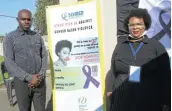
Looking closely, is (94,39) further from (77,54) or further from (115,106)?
(115,106)

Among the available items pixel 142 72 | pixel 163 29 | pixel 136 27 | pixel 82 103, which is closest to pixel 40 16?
pixel 82 103

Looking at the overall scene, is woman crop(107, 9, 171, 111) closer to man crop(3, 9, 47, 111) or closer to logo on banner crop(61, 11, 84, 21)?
logo on banner crop(61, 11, 84, 21)

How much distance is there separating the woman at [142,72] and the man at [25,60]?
157 cm

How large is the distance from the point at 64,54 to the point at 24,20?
2.89ft

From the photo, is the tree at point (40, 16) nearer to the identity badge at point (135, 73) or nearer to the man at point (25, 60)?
the man at point (25, 60)

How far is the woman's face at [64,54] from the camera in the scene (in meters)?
5.64

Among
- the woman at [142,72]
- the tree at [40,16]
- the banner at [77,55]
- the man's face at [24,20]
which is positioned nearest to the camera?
the woman at [142,72]

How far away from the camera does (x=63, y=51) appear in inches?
222

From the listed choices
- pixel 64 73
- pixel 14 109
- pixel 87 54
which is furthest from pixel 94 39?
pixel 14 109

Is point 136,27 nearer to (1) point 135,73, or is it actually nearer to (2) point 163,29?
(1) point 135,73

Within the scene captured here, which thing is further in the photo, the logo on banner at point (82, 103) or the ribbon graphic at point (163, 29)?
the logo on banner at point (82, 103)

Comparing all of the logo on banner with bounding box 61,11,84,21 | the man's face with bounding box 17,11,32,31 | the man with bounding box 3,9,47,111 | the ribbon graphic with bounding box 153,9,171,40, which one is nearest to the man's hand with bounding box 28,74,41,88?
the man with bounding box 3,9,47,111

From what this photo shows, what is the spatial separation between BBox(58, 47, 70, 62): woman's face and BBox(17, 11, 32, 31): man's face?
2.28 ft

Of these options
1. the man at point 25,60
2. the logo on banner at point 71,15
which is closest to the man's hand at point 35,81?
the man at point 25,60
